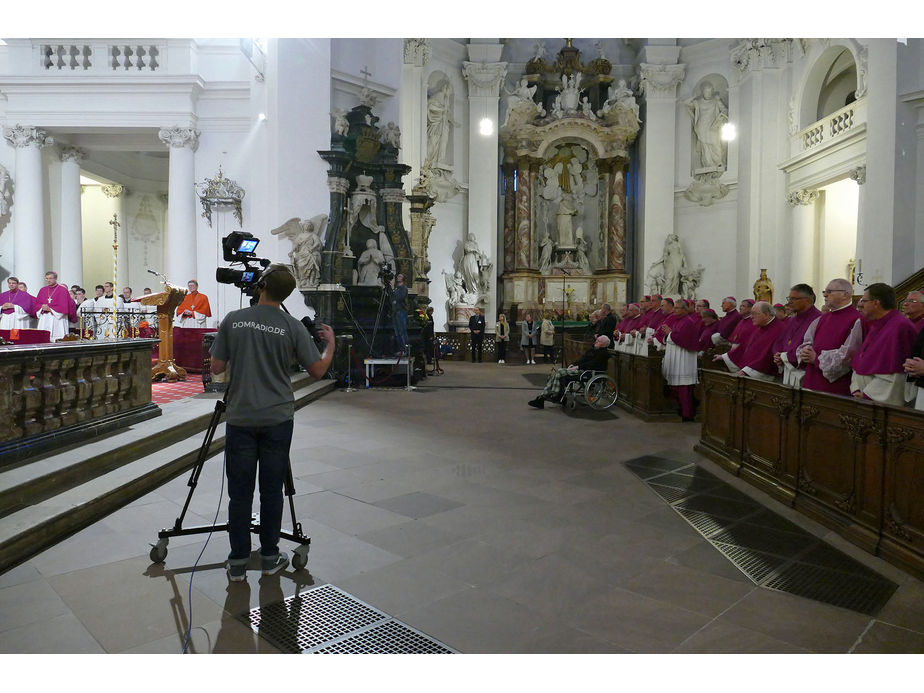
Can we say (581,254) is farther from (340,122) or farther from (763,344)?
(763,344)

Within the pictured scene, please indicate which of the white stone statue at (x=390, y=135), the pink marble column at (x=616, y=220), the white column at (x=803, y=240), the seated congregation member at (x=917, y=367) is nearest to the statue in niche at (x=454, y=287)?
the pink marble column at (x=616, y=220)

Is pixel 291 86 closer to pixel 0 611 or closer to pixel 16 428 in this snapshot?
pixel 16 428

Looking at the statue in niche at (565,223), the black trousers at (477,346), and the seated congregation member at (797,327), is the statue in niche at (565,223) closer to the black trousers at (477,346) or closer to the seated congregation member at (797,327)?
the black trousers at (477,346)

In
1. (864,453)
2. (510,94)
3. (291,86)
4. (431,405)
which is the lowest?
(431,405)

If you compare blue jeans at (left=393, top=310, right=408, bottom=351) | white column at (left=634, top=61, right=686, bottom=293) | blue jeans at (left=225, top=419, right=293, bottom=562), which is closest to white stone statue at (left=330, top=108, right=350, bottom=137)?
blue jeans at (left=393, top=310, right=408, bottom=351)

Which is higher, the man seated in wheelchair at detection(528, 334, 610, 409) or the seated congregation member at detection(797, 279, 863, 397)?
the seated congregation member at detection(797, 279, 863, 397)

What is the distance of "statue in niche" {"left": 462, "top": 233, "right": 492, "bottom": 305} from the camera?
21.8 metres

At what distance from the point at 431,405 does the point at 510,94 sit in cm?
1647

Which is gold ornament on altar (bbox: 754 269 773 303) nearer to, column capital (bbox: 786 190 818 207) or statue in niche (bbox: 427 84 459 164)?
column capital (bbox: 786 190 818 207)

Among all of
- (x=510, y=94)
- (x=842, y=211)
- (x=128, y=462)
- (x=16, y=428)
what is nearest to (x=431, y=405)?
(x=128, y=462)

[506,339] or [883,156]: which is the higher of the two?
[883,156]

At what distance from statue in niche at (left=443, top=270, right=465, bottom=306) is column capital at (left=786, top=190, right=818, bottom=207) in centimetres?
1052

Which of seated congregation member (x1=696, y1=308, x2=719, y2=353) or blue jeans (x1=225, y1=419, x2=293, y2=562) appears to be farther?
seated congregation member (x1=696, y1=308, x2=719, y2=353)

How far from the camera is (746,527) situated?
452 centimetres
